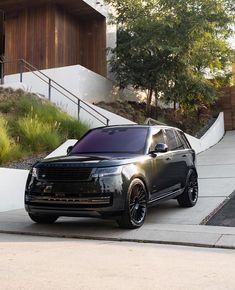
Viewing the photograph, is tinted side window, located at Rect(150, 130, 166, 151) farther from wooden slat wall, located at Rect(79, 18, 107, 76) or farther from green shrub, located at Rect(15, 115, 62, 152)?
wooden slat wall, located at Rect(79, 18, 107, 76)

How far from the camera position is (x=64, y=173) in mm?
7656

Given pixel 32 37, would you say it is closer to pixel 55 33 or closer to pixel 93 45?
pixel 55 33

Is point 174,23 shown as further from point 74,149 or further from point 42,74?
point 74,149

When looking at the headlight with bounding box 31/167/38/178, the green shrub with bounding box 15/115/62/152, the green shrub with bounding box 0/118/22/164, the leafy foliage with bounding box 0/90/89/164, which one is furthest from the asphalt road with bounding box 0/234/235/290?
the green shrub with bounding box 15/115/62/152

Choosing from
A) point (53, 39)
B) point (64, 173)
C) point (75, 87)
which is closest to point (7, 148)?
point (64, 173)

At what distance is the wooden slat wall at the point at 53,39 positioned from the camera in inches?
809

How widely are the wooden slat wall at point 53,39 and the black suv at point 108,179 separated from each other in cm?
1217

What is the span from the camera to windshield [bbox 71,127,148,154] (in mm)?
8734

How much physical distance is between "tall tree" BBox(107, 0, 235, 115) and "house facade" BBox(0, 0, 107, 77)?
122cm

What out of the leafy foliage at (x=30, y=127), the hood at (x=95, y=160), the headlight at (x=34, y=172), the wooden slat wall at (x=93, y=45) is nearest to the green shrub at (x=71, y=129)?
the leafy foliage at (x=30, y=127)

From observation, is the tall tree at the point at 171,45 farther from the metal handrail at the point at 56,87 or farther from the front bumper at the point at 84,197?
the front bumper at the point at 84,197

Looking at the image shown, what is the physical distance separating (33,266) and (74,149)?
3.85 m

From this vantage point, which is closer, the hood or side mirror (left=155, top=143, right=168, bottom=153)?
the hood

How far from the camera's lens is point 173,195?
368 inches
